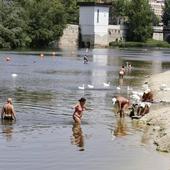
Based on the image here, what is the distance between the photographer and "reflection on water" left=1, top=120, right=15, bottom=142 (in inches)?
983

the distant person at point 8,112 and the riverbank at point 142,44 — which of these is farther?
the riverbank at point 142,44

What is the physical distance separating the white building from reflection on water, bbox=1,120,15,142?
12541 cm

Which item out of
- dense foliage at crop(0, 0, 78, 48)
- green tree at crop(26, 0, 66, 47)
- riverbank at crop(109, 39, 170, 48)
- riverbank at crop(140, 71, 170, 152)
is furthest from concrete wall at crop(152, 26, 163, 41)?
riverbank at crop(140, 71, 170, 152)

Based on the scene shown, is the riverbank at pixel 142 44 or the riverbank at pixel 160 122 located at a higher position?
the riverbank at pixel 160 122

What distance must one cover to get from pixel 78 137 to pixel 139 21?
140 metres

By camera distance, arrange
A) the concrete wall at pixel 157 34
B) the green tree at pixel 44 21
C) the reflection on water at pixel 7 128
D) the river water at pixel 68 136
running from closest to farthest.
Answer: the river water at pixel 68 136
the reflection on water at pixel 7 128
the green tree at pixel 44 21
the concrete wall at pixel 157 34

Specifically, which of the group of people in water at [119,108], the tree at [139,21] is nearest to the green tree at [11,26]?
the tree at [139,21]

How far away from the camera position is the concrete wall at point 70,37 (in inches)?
5728

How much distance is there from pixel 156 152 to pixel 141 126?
624cm

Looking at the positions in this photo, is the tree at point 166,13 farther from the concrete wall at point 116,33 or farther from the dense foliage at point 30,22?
the dense foliage at point 30,22

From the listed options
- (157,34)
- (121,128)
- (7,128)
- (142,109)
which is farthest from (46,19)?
(7,128)

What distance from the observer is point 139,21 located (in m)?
164

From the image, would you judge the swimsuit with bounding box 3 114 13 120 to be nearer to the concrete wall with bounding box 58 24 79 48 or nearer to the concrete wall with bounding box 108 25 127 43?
the concrete wall with bounding box 58 24 79 48

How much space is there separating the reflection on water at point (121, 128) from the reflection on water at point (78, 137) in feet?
5.31
